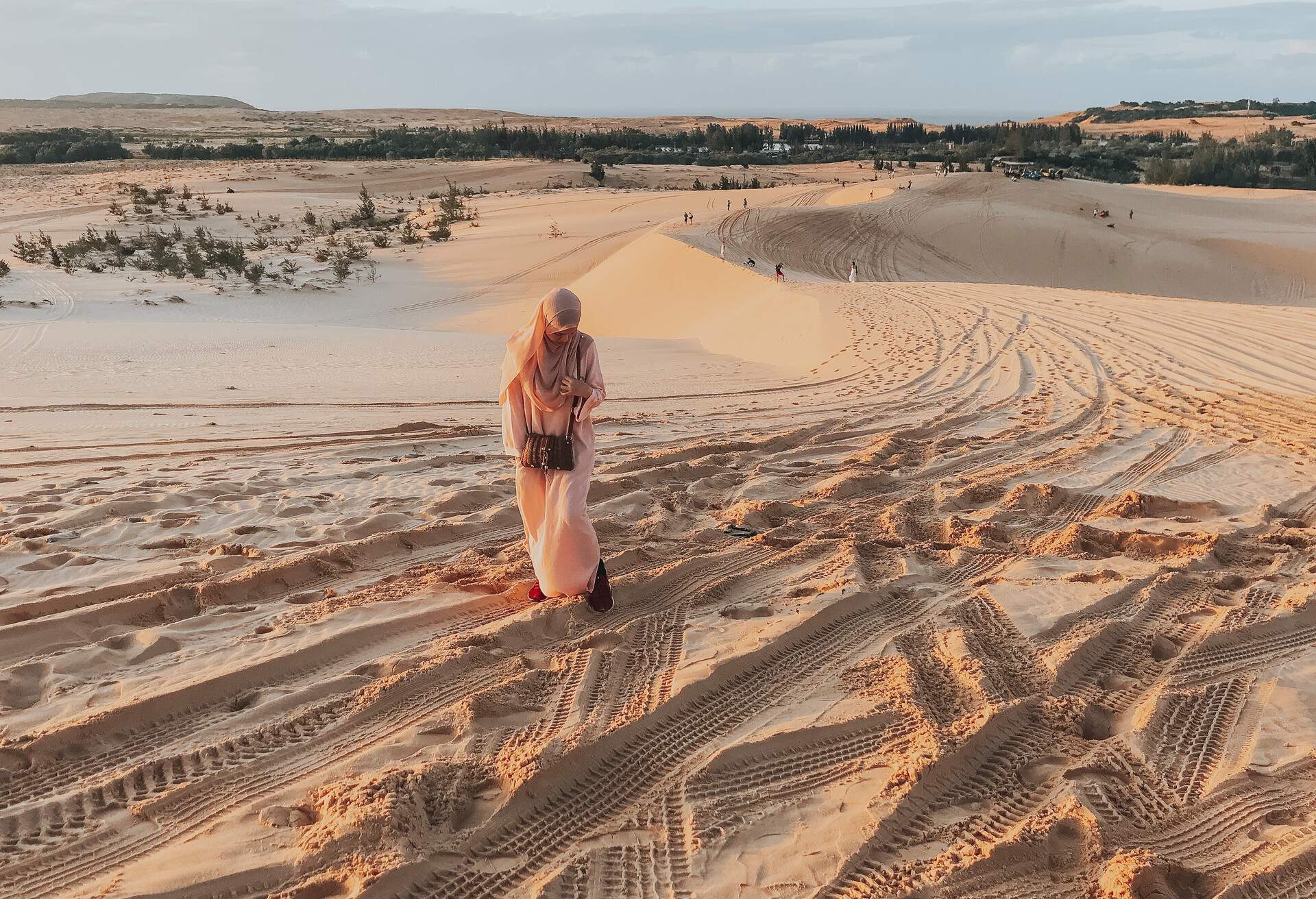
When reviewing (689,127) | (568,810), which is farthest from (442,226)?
(689,127)

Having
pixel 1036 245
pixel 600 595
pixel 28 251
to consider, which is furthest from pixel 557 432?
pixel 1036 245

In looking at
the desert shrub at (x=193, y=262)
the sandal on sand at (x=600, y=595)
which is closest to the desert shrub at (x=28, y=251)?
the desert shrub at (x=193, y=262)

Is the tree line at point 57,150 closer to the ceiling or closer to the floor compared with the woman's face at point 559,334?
closer to the ceiling

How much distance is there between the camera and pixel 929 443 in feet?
23.3

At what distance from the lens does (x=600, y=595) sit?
4.20 metres

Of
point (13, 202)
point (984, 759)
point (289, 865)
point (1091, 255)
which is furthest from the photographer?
point (13, 202)

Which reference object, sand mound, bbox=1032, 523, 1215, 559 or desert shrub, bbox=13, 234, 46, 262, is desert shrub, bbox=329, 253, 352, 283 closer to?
desert shrub, bbox=13, 234, 46, 262

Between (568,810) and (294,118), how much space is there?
104m

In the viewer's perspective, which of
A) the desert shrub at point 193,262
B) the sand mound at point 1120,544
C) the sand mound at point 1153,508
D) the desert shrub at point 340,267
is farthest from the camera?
the desert shrub at point 340,267

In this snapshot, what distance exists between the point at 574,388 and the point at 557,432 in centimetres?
25

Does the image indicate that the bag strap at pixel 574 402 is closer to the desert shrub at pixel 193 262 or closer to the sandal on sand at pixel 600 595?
the sandal on sand at pixel 600 595

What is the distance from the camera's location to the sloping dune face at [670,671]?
260 centimetres

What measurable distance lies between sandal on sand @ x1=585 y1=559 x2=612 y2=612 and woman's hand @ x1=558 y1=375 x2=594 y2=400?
0.74 m

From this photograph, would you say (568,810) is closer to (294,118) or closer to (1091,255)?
(1091,255)
